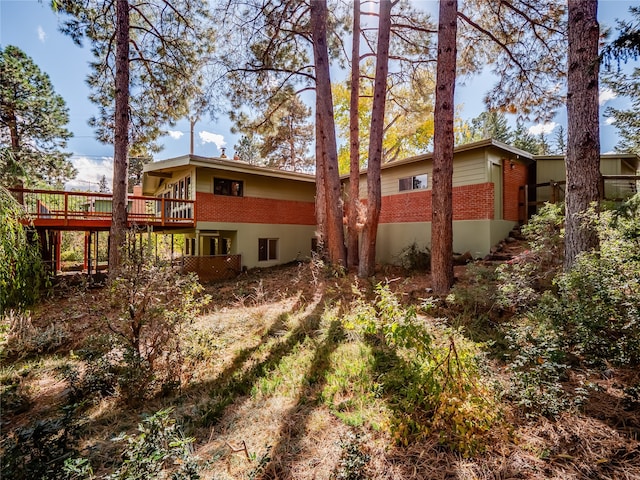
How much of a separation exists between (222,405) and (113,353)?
2370 millimetres

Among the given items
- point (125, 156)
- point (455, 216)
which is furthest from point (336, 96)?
point (125, 156)

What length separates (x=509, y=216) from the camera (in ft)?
36.4

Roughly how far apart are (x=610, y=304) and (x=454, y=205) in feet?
28.2

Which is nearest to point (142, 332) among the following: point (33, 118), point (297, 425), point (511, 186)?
point (297, 425)

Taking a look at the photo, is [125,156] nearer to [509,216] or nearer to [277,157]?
[509,216]

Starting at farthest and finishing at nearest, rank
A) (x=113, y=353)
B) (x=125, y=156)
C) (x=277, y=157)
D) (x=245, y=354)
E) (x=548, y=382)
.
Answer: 1. (x=277, y=157)
2. (x=125, y=156)
3. (x=245, y=354)
4. (x=113, y=353)
5. (x=548, y=382)

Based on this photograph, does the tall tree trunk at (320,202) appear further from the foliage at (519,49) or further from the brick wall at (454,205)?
the foliage at (519,49)

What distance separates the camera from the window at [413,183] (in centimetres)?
1237

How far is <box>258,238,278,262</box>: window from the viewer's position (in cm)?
1473

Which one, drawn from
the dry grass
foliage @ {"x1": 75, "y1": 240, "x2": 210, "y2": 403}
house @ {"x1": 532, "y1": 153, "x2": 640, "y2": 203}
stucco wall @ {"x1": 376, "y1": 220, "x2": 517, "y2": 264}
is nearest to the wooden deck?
foliage @ {"x1": 75, "y1": 240, "x2": 210, "y2": 403}

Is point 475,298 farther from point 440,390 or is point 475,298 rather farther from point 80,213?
point 80,213

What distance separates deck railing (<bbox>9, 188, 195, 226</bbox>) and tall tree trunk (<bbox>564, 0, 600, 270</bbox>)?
10.8m

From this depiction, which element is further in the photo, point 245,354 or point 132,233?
point 245,354

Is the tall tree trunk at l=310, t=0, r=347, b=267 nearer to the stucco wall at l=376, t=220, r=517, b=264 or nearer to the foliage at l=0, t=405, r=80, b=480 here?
the stucco wall at l=376, t=220, r=517, b=264
